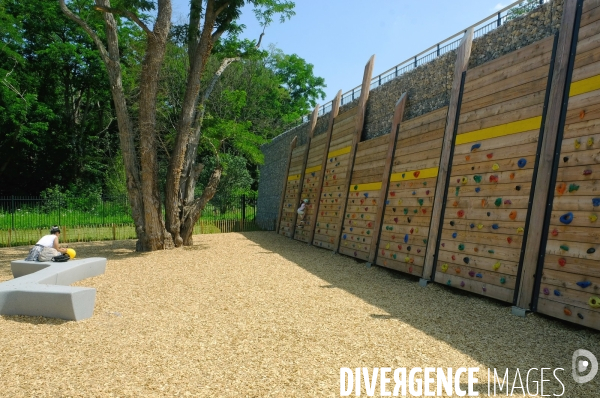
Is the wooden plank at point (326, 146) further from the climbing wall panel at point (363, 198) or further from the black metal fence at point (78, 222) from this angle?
the black metal fence at point (78, 222)

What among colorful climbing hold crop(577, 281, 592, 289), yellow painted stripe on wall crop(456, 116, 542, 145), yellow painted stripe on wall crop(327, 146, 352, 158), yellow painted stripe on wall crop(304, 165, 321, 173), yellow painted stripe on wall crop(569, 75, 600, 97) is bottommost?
colorful climbing hold crop(577, 281, 592, 289)

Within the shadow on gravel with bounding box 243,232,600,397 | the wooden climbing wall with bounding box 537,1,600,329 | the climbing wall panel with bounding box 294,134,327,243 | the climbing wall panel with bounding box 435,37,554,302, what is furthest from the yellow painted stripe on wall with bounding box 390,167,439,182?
the climbing wall panel with bounding box 294,134,327,243

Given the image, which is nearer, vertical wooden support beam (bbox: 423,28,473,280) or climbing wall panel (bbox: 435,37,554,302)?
climbing wall panel (bbox: 435,37,554,302)

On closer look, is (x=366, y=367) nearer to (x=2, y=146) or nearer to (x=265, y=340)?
(x=265, y=340)

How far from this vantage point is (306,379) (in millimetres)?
3412

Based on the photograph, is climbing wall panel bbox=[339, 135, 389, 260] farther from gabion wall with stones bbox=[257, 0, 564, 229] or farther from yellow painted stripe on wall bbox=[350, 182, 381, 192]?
gabion wall with stones bbox=[257, 0, 564, 229]

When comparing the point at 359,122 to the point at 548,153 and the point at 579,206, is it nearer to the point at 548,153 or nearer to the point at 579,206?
the point at 548,153

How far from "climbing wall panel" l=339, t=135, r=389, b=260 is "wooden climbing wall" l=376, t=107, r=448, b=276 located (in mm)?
508

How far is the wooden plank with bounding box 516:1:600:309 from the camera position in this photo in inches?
199

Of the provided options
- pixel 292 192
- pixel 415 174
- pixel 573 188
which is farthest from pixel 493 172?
pixel 292 192

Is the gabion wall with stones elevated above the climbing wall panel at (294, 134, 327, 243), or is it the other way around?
the gabion wall with stones

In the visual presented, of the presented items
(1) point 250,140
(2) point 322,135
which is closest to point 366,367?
(2) point 322,135

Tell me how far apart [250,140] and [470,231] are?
422 inches

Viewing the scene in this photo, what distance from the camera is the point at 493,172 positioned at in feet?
19.7
